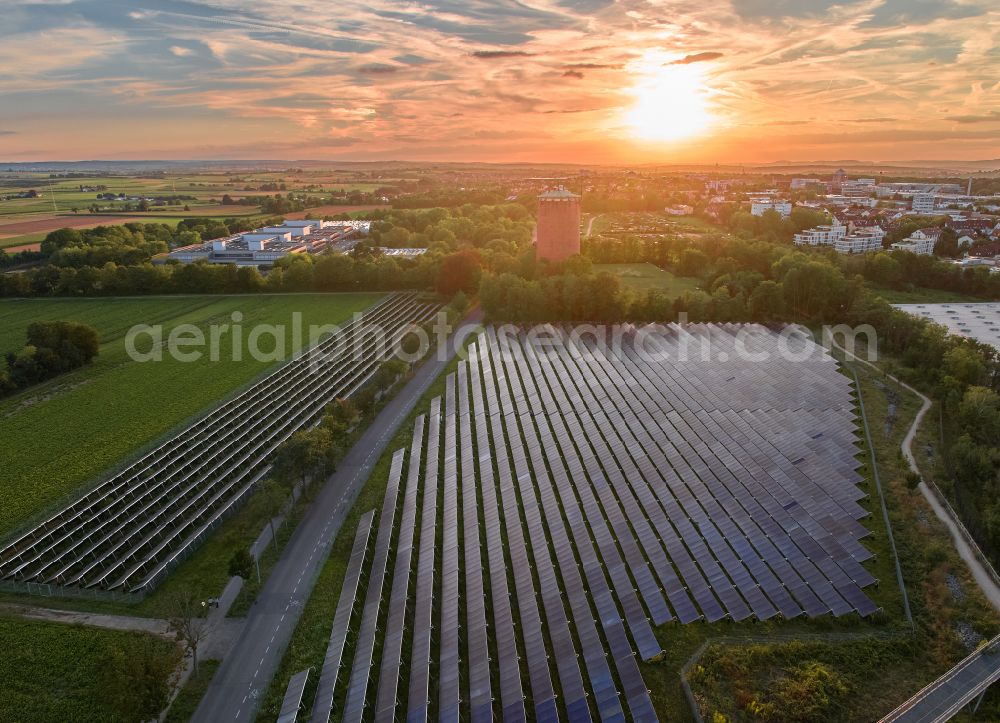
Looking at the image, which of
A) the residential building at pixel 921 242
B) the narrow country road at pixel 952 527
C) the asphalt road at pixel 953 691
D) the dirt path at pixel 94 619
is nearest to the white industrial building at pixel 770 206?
the residential building at pixel 921 242

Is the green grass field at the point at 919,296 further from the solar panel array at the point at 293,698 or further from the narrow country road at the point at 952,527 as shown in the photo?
the solar panel array at the point at 293,698

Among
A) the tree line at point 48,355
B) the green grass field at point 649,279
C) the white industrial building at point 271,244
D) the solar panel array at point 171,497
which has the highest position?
the white industrial building at point 271,244

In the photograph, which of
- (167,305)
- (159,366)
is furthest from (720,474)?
(167,305)

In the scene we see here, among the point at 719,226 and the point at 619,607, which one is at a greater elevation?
the point at 719,226

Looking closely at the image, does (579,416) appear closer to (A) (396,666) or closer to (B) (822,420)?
(B) (822,420)

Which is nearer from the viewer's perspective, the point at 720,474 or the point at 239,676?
the point at 239,676

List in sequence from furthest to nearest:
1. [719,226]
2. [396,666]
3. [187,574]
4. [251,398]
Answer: [719,226] → [251,398] → [187,574] → [396,666]

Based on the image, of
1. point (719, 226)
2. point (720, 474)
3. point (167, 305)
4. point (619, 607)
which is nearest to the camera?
point (619, 607)
